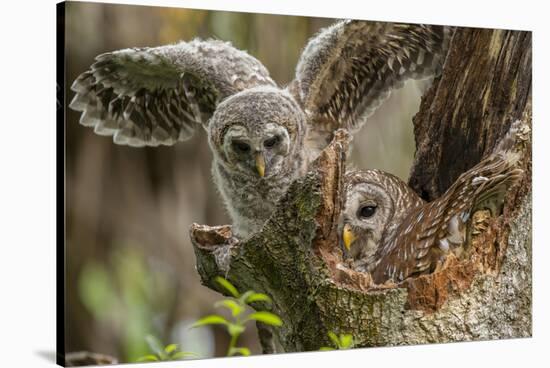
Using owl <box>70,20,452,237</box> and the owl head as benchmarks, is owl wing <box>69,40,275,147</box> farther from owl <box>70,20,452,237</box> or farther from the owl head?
the owl head

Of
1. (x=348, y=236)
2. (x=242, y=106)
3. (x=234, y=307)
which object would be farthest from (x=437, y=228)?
(x=234, y=307)

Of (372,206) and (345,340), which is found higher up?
(372,206)

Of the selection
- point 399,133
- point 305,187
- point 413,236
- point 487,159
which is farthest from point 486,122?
point 305,187

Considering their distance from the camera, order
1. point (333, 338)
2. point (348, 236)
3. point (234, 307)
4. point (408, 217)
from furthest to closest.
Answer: point (408, 217) < point (348, 236) < point (333, 338) < point (234, 307)

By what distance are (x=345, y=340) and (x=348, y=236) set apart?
52 centimetres

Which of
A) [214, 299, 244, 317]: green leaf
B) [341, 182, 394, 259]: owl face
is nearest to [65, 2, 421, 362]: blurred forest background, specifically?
[341, 182, 394, 259]: owl face

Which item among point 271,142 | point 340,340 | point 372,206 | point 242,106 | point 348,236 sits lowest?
point 340,340

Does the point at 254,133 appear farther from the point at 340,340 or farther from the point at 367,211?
the point at 340,340

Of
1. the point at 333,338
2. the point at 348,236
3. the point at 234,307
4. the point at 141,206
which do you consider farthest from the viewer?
the point at 348,236

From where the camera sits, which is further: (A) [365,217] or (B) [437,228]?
(A) [365,217]

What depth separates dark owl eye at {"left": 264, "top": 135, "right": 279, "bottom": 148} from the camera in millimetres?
4035

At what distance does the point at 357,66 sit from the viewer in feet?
14.3

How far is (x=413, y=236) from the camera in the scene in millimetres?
4180

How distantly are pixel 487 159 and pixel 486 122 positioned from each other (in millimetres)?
221
